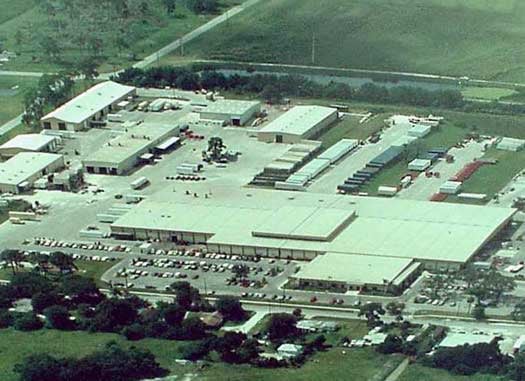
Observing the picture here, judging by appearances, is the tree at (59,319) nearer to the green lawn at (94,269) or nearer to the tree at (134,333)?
the tree at (134,333)

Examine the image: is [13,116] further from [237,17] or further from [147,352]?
[147,352]

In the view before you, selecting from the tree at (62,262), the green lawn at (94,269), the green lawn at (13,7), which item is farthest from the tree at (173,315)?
the green lawn at (13,7)

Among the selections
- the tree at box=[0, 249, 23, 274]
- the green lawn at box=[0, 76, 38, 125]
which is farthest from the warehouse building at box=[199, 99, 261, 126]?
the tree at box=[0, 249, 23, 274]

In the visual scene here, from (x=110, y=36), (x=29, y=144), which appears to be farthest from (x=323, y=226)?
(x=110, y=36)

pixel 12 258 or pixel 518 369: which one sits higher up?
pixel 518 369

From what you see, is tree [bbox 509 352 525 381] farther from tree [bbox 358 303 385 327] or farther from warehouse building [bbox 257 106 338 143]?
warehouse building [bbox 257 106 338 143]

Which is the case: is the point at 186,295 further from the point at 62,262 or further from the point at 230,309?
the point at 62,262
